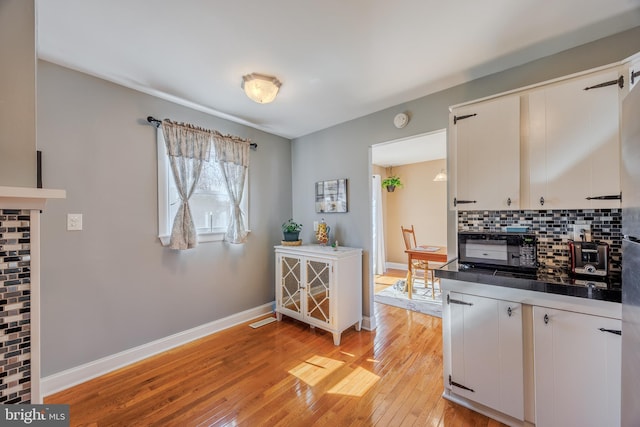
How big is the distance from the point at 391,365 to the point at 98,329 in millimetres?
2387

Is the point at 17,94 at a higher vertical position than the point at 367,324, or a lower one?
higher

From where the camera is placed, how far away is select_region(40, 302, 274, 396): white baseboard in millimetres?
1789

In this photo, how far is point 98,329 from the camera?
1972 mm

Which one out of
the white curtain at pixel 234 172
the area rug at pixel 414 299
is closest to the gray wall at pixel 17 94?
the white curtain at pixel 234 172

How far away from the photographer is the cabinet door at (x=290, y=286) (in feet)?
9.14

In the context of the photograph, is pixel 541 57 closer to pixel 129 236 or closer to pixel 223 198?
pixel 223 198

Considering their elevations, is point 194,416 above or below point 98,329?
below

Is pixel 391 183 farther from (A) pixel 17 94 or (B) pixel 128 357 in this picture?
(A) pixel 17 94

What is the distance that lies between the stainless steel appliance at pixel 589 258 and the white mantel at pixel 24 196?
8.21ft

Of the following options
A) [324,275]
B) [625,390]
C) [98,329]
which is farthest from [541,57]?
[98,329]

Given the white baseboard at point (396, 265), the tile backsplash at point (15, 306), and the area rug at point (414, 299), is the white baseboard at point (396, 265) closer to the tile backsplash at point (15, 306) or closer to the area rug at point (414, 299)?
the area rug at point (414, 299)

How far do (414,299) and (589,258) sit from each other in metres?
2.27

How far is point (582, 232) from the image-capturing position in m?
1.64

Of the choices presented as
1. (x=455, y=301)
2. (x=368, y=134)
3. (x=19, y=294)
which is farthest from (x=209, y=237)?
(x=455, y=301)
